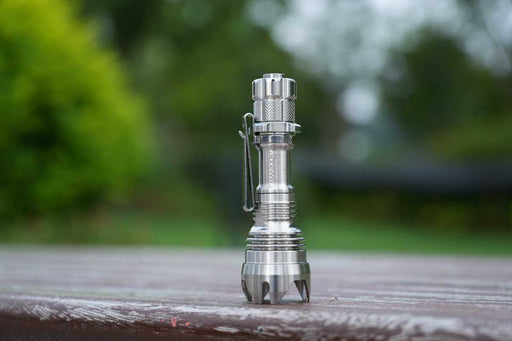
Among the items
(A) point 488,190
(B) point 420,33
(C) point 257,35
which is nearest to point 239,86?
(C) point 257,35

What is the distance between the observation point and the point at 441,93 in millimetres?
20516

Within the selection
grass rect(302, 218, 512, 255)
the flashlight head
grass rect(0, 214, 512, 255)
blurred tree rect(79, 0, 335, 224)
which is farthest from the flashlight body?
blurred tree rect(79, 0, 335, 224)

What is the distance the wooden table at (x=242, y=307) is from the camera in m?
0.99

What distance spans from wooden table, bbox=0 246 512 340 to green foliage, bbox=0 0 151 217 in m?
5.59

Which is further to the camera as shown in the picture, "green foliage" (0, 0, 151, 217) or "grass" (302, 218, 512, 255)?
"grass" (302, 218, 512, 255)

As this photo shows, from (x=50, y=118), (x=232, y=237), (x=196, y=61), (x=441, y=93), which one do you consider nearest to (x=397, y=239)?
(x=232, y=237)

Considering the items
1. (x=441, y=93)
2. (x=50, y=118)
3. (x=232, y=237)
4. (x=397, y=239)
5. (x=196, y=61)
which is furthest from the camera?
(x=441, y=93)

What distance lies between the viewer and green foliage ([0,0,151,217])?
757 cm

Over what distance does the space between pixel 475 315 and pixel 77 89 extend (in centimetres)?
733

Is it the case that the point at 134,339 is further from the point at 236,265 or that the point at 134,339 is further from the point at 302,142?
the point at 302,142

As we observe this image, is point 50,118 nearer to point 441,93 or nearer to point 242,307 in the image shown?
point 242,307

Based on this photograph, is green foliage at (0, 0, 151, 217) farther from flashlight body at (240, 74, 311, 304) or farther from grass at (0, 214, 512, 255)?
flashlight body at (240, 74, 311, 304)

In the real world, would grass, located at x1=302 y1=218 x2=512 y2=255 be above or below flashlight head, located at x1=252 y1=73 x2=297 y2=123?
above

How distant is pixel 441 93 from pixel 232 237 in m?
12.4
